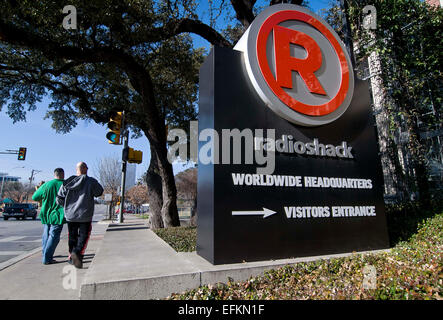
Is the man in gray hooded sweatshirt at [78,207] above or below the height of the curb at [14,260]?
above

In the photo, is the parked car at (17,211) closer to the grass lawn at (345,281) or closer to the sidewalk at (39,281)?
the sidewalk at (39,281)

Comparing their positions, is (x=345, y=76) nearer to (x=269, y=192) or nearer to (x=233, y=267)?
(x=269, y=192)

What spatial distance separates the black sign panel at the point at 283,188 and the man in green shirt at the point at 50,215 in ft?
10.7

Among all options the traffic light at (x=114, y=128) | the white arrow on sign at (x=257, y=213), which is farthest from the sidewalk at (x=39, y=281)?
the traffic light at (x=114, y=128)

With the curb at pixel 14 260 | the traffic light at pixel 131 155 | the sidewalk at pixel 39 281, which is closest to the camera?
the sidewalk at pixel 39 281

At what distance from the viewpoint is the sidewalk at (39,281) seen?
145 inches

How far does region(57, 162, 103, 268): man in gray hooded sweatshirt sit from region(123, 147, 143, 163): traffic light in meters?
4.59

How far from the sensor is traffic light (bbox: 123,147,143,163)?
9508 millimetres

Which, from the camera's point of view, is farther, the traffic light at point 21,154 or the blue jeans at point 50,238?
the traffic light at point 21,154

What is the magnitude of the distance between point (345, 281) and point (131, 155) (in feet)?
27.2

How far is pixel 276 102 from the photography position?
4.46 m

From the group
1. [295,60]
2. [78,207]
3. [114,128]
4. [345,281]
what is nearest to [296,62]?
[295,60]

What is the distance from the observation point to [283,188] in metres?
4.29

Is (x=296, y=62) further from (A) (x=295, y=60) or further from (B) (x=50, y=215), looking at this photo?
(B) (x=50, y=215)
